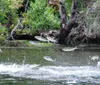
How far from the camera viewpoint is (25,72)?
38.0ft

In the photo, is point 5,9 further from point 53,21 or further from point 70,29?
point 70,29

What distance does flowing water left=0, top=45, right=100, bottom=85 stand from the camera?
1049 centimetres

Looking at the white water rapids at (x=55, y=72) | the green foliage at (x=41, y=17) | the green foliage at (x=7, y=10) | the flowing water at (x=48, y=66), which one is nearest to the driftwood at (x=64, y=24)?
the green foliage at (x=41, y=17)

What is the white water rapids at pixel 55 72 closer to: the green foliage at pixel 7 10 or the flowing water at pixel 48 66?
the flowing water at pixel 48 66

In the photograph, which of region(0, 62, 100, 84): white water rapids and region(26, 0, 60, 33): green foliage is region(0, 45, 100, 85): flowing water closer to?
region(0, 62, 100, 84): white water rapids

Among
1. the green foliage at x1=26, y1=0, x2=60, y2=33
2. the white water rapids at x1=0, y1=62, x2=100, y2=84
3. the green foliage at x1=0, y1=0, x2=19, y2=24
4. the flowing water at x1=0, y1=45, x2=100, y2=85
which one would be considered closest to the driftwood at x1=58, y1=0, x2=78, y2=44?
the green foliage at x1=26, y1=0, x2=60, y2=33

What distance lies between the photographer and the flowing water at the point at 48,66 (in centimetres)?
1049

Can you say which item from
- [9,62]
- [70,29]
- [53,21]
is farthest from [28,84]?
[53,21]

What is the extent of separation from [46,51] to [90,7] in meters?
2.76

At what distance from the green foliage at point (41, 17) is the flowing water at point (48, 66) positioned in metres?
2.90

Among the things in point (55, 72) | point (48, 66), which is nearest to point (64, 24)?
point (48, 66)

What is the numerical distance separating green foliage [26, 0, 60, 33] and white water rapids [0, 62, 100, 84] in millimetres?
7202

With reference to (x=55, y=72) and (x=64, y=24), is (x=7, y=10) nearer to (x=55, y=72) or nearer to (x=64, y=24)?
(x=64, y=24)

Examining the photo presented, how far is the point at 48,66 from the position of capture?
41.6 ft
